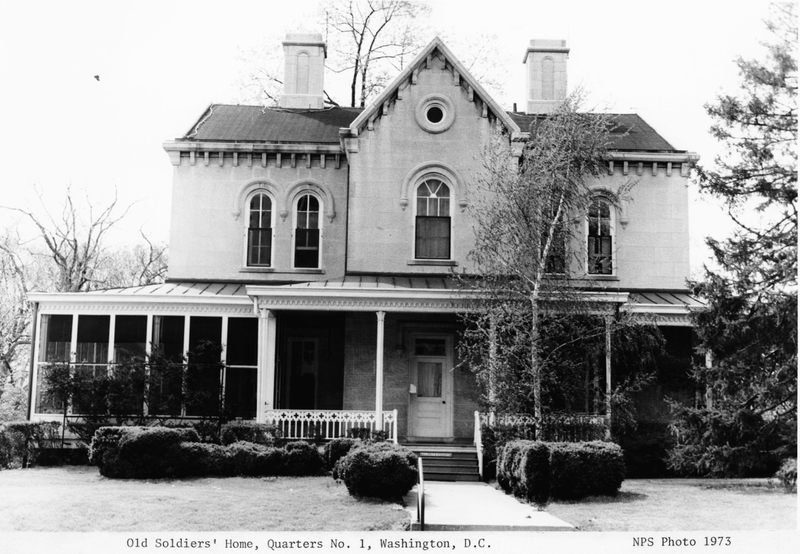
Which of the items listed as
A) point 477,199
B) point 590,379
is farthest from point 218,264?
point 590,379

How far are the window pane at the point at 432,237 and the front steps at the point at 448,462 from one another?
515cm

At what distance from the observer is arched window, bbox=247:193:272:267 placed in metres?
24.8

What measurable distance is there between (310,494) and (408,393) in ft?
23.2

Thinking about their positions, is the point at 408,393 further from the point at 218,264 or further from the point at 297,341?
the point at 218,264

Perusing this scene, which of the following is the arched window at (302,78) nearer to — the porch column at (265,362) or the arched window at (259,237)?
the arched window at (259,237)

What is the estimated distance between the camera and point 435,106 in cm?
2341

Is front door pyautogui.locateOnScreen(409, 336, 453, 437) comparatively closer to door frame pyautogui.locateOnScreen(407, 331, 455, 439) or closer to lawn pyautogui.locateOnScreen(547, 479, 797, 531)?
door frame pyautogui.locateOnScreen(407, 331, 455, 439)

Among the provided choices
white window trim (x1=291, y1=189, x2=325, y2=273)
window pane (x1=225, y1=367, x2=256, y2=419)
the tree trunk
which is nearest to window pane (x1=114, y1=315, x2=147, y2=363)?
window pane (x1=225, y1=367, x2=256, y2=419)

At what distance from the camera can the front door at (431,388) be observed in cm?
2231

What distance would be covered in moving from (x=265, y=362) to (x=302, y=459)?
328 cm

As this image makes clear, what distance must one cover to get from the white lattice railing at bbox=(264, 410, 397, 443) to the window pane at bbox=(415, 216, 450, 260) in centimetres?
462

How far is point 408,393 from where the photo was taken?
22.3 m

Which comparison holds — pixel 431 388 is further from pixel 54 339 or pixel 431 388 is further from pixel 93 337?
pixel 54 339

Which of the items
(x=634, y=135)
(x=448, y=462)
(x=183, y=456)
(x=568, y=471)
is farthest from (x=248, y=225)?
(x=568, y=471)
